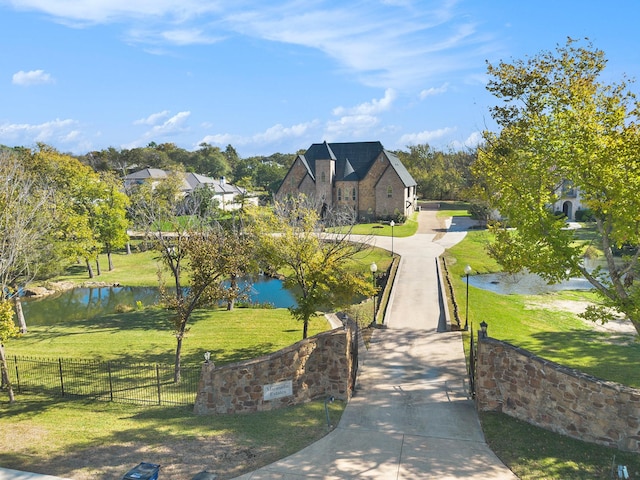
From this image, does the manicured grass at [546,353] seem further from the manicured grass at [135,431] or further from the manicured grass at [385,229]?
the manicured grass at [385,229]

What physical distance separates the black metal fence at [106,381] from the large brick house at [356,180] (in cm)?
4135

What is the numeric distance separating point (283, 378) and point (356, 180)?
47.3 m

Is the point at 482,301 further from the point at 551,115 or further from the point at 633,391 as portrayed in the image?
the point at 633,391

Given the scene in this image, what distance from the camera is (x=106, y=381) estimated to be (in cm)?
1772

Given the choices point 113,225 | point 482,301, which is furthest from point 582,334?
point 113,225

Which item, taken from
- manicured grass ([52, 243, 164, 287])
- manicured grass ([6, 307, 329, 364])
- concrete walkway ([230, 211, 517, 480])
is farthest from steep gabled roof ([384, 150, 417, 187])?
concrete walkway ([230, 211, 517, 480])

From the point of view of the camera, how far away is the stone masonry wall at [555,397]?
11719mm

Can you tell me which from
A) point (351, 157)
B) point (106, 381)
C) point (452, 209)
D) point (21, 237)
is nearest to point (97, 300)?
point (21, 237)

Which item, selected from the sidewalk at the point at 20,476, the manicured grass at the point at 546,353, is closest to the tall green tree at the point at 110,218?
the manicured grass at the point at 546,353

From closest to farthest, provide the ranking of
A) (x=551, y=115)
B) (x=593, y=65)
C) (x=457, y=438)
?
(x=457, y=438) → (x=551, y=115) → (x=593, y=65)

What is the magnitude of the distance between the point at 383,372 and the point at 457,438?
16.2 ft

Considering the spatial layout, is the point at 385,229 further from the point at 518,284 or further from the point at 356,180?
the point at 518,284

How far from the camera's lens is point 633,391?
1157 centimetres

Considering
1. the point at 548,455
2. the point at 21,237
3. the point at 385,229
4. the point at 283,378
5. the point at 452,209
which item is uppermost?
the point at 452,209
